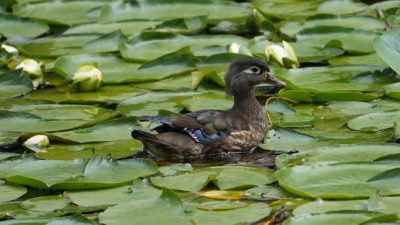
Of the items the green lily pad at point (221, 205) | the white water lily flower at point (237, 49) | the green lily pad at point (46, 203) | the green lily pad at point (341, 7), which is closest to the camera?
the green lily pad at point (221, 205)

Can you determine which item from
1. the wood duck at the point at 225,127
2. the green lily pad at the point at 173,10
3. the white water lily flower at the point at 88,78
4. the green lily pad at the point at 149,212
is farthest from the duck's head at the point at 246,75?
the green lily pad at the point at 173,10

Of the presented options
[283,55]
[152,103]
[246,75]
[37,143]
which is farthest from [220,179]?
[283,55]

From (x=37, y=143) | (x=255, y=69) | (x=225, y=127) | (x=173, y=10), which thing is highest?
(x=255, y=69)

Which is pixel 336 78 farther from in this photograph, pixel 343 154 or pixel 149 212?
pixel 149 212

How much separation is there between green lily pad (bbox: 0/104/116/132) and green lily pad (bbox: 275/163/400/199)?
200 centimetres

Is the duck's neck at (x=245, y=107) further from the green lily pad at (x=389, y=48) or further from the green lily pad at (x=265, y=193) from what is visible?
the green lily pad at (x=265, y=193)

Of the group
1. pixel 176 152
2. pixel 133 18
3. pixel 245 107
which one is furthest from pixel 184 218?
pixel 133 18

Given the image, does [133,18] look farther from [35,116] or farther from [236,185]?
[236,185]

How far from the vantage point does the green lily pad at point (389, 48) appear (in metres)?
8.16

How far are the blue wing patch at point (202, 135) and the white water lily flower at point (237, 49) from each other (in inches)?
65.1

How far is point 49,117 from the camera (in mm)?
8188

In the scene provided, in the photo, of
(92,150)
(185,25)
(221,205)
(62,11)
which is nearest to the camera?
(221,205)

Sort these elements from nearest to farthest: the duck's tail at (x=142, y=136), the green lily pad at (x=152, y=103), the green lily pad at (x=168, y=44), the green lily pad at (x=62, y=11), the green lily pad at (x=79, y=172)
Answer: the green lily pad at (x=79, y=172), the duck's tail at (x=142, y=136), the green lily pad at (x=152, y=103), the green lily pad at (x=168, y=44), the green lily pad at (x=62, y=11)

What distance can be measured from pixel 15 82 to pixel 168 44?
1.48 m
